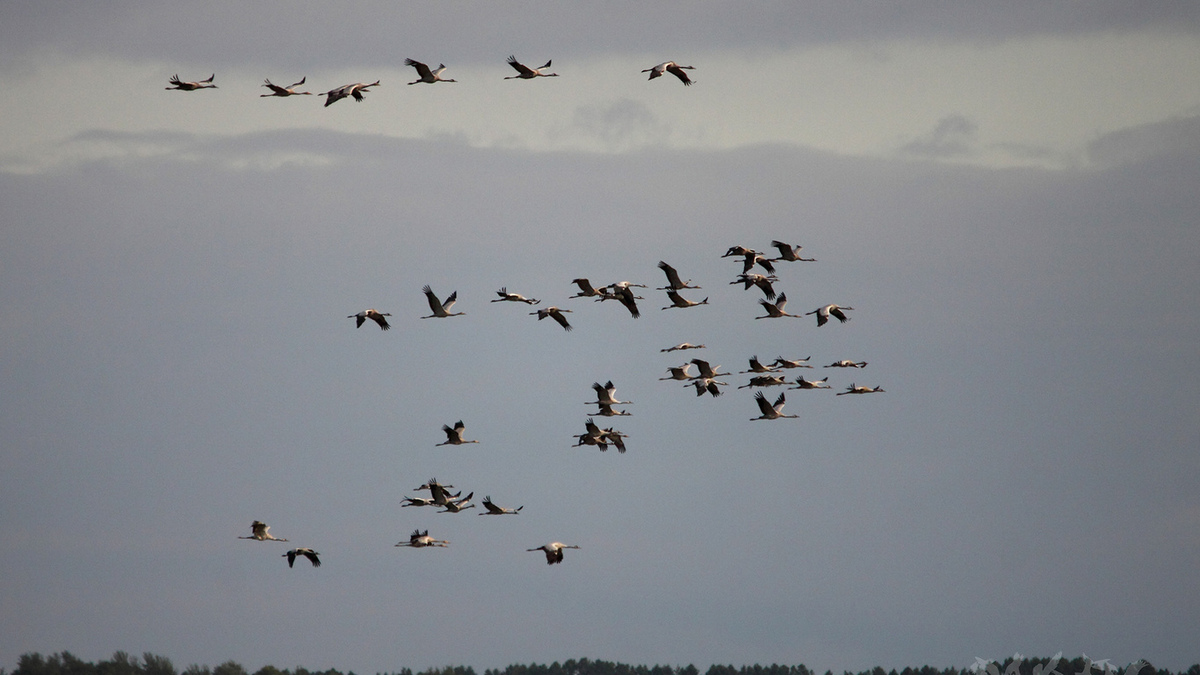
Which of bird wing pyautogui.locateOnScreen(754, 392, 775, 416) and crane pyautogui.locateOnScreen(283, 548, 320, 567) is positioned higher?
bird wing pyautogui.locateOnScreen(754, 392, 775, 416)

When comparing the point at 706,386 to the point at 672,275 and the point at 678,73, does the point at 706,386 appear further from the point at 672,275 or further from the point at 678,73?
the point at 678,73

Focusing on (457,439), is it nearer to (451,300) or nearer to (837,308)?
(451,300)

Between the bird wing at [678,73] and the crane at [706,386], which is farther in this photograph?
the crane at [706,386]

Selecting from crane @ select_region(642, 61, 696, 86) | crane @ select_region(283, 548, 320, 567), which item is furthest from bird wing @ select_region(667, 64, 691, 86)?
crane @ select_region(283, 548, 320, 567)

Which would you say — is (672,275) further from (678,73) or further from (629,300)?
(678,73)

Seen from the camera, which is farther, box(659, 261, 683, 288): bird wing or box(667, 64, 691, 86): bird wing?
box(659, 261, 683, 288): bird wing

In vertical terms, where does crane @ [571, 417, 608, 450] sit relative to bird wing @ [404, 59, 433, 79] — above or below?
below

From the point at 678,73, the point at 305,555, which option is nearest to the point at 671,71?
the point at 678,73

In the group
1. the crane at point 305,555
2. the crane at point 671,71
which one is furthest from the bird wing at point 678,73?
the crane at point 305,555

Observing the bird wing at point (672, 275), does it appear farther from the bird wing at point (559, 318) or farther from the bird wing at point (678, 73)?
the bird wing at point (678, 73)

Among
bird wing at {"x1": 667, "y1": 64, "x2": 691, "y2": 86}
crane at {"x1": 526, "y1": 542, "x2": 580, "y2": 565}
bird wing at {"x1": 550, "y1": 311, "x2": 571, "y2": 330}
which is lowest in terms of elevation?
crane at {"x1": 526, "y1": 542, "x2": 580, "y2": 565}

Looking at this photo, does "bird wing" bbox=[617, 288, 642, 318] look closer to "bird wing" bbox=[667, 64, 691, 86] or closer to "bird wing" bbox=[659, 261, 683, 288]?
"bird wing" bbox=[659, 261, 683, 288]

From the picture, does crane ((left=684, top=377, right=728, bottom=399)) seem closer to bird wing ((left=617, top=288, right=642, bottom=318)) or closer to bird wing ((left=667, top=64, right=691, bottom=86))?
bird wing ((left=617, top=288, right=642, bottom=318))

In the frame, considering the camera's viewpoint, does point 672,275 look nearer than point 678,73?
No
